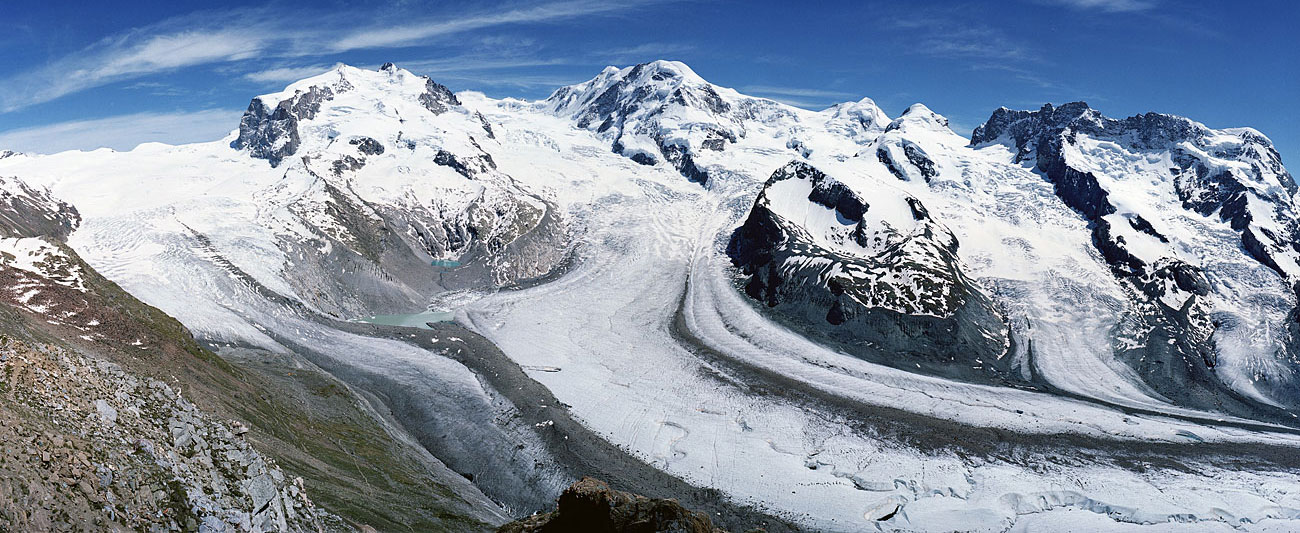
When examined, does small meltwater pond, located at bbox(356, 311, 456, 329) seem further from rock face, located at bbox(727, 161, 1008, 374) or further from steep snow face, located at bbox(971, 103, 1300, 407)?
steep snow face, located at bbox(971, 103, 1300, 407)

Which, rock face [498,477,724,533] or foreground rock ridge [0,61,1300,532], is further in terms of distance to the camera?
foreground rock ridge [0,61,1300,532]

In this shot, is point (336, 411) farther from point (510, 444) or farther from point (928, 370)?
point (928, 370)

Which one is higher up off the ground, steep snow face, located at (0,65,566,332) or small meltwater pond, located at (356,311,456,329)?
steep snow face, located at (0,65,566,332)

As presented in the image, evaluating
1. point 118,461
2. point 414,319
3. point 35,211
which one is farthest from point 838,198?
point 35,211

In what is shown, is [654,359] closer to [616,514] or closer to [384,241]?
[384,241]

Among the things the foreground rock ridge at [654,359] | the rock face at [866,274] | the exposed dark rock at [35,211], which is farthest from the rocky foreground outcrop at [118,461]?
the exposed dark rock at [35,211]

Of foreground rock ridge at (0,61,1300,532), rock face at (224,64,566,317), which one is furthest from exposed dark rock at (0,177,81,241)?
rock face at (224,64,566,317)

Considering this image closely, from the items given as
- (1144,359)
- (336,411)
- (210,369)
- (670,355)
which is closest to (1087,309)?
(1144,359)
